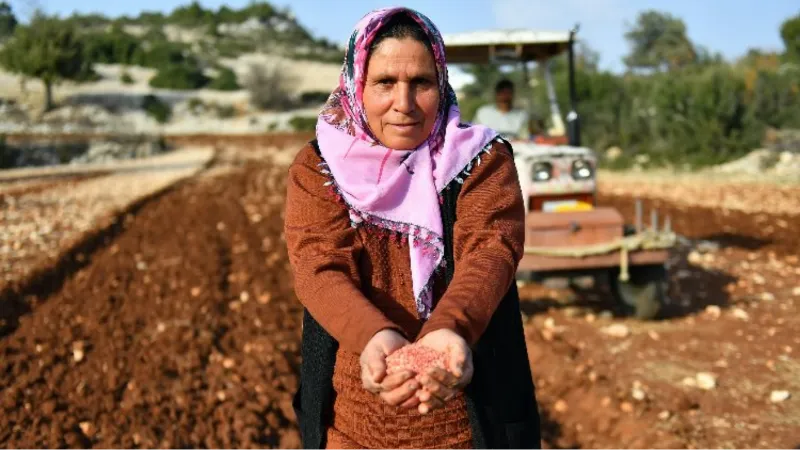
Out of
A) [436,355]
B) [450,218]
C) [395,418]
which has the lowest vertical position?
[395,418]

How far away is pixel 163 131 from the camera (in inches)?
1678

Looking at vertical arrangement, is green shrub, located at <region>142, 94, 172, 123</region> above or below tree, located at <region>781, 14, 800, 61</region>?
below

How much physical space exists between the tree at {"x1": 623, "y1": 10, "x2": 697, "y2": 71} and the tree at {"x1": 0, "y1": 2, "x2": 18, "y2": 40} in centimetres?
4812

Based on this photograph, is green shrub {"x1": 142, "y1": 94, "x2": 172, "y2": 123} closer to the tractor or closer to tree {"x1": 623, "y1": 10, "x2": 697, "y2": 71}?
tree {"x1": 623, "y1": 10, "x2": 697, "y2": 71}

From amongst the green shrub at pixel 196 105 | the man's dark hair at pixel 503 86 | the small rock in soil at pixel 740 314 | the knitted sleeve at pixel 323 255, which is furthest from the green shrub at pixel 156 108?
the knitted sleeve at pixel 323 255

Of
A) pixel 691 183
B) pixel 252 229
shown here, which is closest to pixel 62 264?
pixel 252 229

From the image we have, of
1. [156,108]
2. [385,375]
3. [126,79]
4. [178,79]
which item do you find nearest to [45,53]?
[156,108]

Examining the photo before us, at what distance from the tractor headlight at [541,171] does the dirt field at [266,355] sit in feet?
3.67

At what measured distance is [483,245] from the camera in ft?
5.71

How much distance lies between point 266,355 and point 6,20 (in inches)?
3125

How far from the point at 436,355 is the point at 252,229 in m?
9.35

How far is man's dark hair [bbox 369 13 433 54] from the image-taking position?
175 centimetres

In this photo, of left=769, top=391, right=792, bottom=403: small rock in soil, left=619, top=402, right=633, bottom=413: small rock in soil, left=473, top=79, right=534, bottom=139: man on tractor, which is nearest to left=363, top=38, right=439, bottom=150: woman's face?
left=619, top=402, right=633, bottom=413: small rock in soil

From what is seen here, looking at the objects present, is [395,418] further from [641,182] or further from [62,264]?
[641,182]
